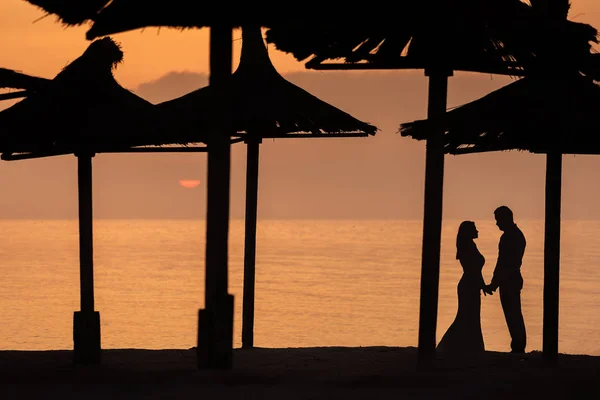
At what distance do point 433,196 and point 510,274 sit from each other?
4.16 m

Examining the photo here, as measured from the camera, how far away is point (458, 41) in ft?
38.4

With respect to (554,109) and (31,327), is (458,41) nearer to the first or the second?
(554,109)

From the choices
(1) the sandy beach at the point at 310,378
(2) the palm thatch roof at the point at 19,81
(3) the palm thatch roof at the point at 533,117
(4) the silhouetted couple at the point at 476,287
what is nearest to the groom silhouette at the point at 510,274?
(4) the silhouetted couple at the point at 476,287

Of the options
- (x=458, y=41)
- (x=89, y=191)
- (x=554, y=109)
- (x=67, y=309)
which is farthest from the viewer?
(x=67, y=309)

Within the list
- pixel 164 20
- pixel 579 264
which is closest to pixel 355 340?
pixel 164 20

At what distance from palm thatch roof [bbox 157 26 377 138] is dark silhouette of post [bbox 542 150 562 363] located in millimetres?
3139

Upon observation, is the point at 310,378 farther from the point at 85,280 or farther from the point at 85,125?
the point at 85,125

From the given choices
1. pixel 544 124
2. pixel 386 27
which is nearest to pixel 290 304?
pixel 544 124

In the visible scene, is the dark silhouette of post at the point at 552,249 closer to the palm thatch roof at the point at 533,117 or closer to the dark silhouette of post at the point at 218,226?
the palm thatch roof at the point at 533,117

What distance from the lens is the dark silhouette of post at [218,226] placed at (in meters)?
11.2

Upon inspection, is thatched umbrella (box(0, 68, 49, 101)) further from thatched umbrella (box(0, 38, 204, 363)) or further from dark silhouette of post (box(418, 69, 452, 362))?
dark silhouette of post (box(418, 69, 452, 362))

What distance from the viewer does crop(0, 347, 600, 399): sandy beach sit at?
9773 mm

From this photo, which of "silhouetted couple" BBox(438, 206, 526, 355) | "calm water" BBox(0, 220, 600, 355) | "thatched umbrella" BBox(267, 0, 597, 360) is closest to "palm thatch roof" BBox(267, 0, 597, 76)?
"thatched umbrella" BBox(267, 0, 597, 360)

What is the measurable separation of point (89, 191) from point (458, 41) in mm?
4556
